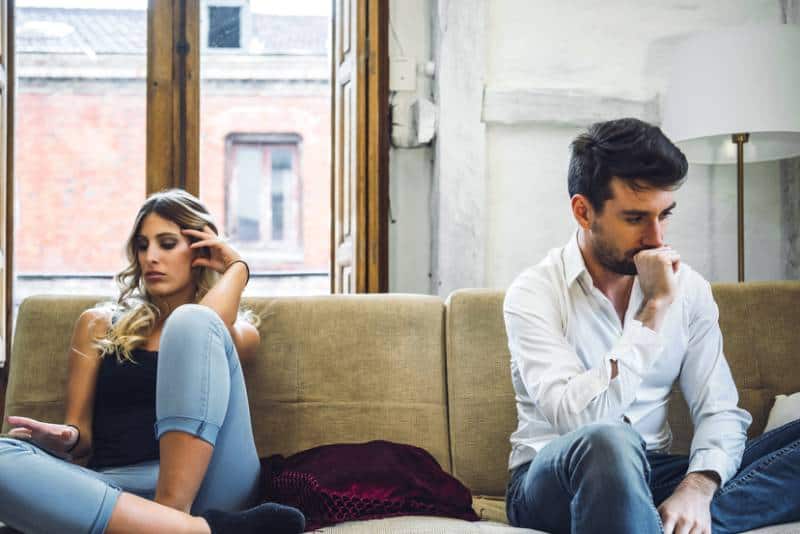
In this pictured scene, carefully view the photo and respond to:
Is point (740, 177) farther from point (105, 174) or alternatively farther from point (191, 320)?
point (105, 174)

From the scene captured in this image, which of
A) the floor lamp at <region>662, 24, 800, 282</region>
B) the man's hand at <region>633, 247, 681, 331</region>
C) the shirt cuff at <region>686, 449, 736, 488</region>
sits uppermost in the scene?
the floor lamp at <region>662, 24, 800, 282</region>

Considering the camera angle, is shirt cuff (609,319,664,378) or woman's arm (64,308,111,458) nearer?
shirt cuff (609,319,664,378)

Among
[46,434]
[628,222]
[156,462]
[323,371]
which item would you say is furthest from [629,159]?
[46,434]

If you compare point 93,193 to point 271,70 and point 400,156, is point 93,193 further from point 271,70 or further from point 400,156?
point 400,156

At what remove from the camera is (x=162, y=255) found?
2.03 meters

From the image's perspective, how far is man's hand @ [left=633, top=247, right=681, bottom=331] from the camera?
5.19ft

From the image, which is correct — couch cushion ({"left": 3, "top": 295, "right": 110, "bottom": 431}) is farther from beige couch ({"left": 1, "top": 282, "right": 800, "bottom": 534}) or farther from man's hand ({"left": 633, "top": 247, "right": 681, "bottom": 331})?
man's hand ({"left": 633, "top": 247, "right": 681, "bottom": 331})

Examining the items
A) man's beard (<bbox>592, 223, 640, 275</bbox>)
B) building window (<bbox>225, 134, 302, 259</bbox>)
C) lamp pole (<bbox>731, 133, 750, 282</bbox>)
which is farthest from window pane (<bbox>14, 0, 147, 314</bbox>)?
man's beard (<bbox>592, 223, 640, 275</bbox>)

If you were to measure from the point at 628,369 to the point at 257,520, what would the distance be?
72 centimetres

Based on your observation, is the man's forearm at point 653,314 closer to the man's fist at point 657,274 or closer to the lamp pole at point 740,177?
the man's fist at point 657,274

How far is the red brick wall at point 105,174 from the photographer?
1125cm

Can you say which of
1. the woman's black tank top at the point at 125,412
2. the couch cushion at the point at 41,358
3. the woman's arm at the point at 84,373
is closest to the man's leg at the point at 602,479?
the woman's black tank top at the point at 125,412

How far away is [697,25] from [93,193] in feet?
33.5

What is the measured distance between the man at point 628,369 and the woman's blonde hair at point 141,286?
2.50 ft
